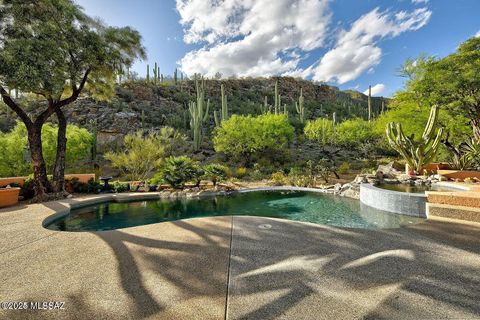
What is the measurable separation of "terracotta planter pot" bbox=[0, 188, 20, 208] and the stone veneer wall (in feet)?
42.2

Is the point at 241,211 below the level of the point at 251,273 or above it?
below

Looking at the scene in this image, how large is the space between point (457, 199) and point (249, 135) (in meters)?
16.1

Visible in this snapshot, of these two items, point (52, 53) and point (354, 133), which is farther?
point (354, 133)

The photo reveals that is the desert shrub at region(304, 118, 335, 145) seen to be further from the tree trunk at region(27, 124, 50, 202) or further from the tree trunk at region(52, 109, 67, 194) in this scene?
the tree trunk at region(27, 124, 50, 202)

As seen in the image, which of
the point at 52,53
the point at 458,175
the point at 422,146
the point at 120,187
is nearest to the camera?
the point at 52,53

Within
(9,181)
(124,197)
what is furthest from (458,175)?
(9,181)

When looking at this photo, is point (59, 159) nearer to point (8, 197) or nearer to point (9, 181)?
point (8, 197)

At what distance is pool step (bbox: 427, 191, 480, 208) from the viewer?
4633 mm

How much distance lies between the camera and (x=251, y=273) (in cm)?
270

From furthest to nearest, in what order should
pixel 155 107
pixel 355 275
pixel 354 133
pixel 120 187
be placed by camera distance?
pixel 155 107, pixel 354 133, pixel 120 187, pixel 355 275

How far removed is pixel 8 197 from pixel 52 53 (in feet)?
17.8

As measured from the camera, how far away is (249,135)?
20062 mm

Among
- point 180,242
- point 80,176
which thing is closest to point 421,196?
point 180,242

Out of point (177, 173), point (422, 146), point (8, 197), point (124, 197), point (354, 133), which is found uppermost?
point (354, 133)
